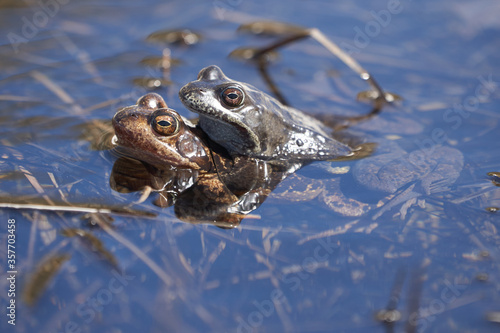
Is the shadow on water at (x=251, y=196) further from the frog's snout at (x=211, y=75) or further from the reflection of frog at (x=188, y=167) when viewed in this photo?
the frog's snout at (x=211, y=75)

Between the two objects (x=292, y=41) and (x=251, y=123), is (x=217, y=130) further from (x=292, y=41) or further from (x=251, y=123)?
(x=292, y=41)

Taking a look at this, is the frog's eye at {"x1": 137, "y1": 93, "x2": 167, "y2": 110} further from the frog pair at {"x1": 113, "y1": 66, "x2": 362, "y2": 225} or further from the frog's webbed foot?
the frog's webbed foot

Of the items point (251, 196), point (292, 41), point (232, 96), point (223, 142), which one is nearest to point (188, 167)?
point (223, 142)

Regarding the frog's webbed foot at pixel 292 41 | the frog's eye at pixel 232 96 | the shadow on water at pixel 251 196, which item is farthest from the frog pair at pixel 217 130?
the frog's webbed foot at pixel 292 41

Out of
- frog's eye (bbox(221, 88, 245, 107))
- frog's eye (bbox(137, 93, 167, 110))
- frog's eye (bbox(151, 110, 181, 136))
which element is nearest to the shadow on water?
frog's eye (bbox(151, 110, 181, 136))

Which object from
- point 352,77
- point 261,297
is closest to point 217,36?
point 352,77

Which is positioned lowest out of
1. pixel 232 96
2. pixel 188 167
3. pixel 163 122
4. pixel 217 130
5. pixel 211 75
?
pixel 188 167
